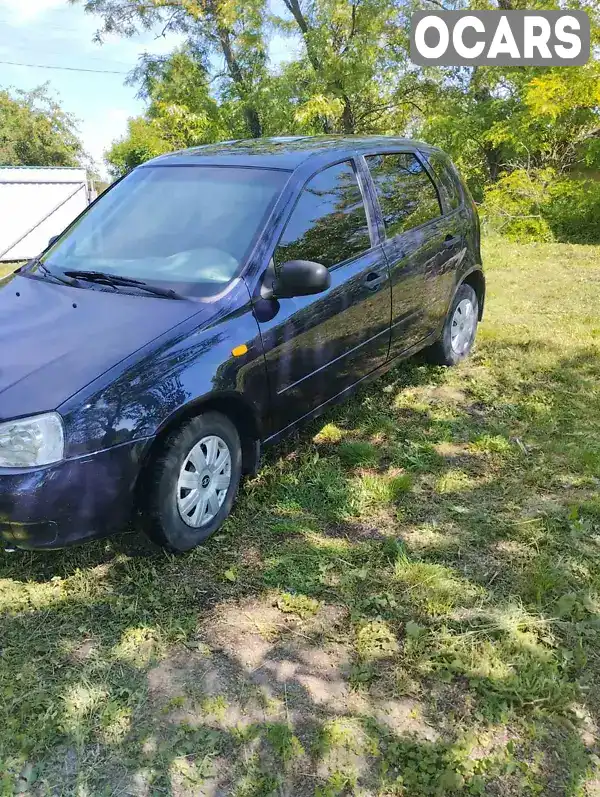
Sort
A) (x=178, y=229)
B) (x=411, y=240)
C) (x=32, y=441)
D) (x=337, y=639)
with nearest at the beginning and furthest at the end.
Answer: (x=32, y=441)
(x=337, y=639)
(x=178, y=229)
(x=411, y=240)

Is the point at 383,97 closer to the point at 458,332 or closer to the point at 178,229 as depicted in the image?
the point at 458,332

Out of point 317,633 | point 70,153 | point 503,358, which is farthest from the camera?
point 70,153

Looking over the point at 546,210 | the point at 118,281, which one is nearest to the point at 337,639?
the point at 118,281

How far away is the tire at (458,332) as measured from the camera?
5066mm

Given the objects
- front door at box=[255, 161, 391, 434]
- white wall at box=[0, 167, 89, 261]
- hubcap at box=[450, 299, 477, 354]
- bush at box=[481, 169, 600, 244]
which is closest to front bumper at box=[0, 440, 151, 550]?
front door at box=[255, 161, 391, 434]

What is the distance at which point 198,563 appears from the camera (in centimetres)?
298

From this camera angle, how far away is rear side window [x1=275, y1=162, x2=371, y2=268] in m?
3.37

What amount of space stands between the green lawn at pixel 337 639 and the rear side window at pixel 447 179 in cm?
200

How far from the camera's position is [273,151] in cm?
379

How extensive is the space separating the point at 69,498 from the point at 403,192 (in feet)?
10.1

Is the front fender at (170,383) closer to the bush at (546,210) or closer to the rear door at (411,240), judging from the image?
the rear door at (411,240)

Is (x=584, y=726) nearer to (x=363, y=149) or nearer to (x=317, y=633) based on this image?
(x=317, y=633)

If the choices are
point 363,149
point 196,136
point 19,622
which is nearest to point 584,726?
point 19,622

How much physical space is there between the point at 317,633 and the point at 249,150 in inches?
111
